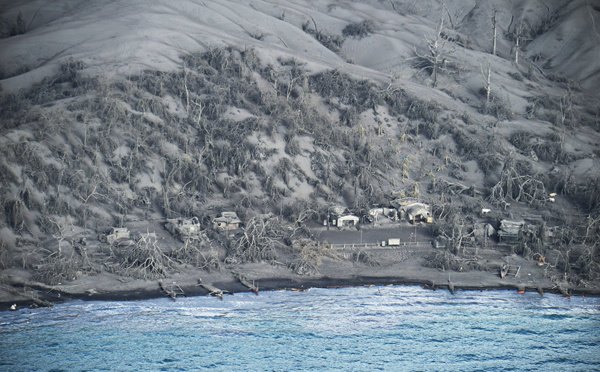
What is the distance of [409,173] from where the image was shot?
47.6 meters

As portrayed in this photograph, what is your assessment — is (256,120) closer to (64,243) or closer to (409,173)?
(409,173)

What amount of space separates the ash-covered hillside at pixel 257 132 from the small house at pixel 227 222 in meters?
0.55

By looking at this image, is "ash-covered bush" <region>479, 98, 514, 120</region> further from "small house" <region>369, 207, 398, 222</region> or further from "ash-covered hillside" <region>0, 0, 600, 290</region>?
"small house" <region>369, 207, 398, 222</region>

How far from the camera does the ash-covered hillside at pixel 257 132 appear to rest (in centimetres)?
4103

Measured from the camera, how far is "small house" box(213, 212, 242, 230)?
1651 inches

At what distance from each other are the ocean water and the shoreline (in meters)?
0.43

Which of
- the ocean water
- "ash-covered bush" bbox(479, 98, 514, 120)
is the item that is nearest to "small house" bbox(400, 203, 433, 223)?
the ocean water

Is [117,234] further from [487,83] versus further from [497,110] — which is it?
[487,83]

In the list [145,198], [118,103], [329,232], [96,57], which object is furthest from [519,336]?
[96,57]

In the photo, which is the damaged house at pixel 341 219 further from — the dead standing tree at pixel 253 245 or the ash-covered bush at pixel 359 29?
the ash-covered bush at pixel 359 29

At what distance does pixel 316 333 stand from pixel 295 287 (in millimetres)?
3696

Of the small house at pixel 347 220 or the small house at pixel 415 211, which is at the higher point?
the small house at pixel 415 211

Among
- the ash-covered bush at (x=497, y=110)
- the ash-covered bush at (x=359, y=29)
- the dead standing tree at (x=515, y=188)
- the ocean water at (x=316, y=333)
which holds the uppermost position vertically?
the ash-covered bush at (x=359, y=29)

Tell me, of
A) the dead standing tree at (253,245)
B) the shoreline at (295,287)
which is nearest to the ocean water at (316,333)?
the shoreline at (295,287)
